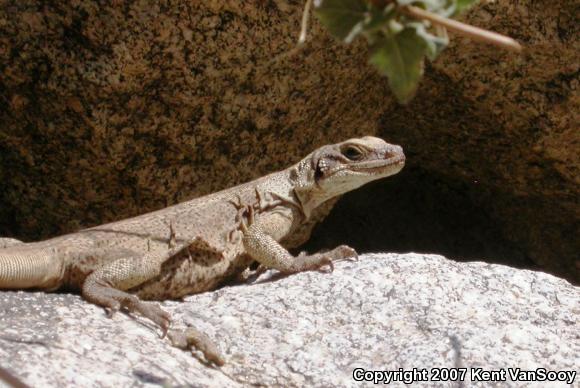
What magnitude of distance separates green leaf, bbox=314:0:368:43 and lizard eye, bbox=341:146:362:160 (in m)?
3.42

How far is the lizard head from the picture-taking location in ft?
17.2

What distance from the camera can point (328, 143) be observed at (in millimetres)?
5840

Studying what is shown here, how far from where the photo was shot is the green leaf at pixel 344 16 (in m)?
1.83

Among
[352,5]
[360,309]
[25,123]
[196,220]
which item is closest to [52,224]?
[25,123]

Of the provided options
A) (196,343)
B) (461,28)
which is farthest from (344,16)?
(196,343)

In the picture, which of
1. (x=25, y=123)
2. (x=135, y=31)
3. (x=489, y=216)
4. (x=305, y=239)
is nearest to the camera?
(x=135, y=31)

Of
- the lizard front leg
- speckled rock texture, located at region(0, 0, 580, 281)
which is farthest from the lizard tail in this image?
the lizard front leg

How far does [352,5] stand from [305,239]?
4462mm

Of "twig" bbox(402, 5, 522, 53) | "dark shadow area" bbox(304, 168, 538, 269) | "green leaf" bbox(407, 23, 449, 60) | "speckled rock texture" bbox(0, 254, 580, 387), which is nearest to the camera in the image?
"twig" bbox(402, 5, 522, 53)

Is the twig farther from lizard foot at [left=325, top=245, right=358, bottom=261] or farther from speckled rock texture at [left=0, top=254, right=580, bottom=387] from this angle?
lizard foot at [left=325, top=245, right=358, bottom=261]

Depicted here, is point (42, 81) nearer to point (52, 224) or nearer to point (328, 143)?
point (52, 224)

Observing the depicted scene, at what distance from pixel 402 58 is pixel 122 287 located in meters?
2.95

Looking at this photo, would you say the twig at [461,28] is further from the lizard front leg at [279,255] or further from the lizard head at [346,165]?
the lizard head at [346,165]

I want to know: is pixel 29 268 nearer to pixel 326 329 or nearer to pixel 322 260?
pixel 326 329
